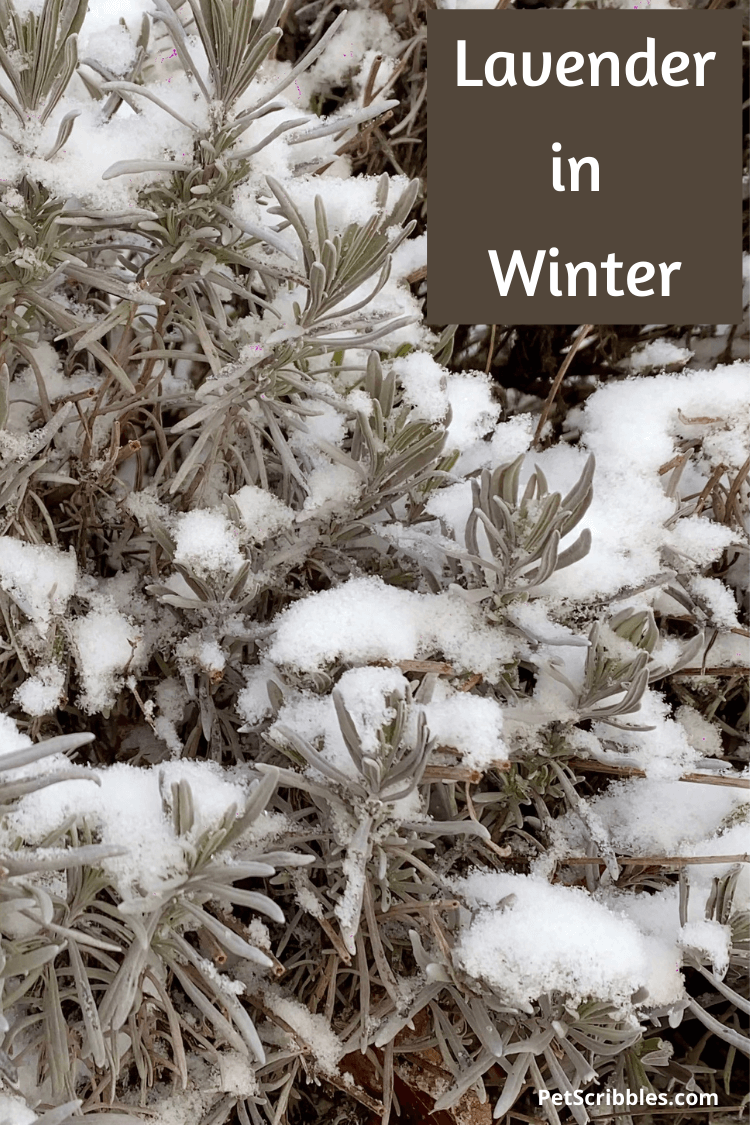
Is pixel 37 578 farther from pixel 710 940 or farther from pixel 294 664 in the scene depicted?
pixel 710 940

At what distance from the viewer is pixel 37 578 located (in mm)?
803

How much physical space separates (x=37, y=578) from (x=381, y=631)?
1.04 ft

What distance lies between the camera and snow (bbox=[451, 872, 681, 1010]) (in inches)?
29.9

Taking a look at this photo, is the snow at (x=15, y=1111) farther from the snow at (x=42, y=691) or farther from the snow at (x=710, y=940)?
the snow at (x=710, y=940)

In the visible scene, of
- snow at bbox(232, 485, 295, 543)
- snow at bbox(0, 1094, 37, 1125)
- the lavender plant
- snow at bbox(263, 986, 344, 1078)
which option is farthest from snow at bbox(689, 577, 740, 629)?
snow at bbox(0, 1094, 37, 1125)

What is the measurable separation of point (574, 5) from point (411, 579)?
2.57 feet

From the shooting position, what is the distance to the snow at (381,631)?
0.79 meters

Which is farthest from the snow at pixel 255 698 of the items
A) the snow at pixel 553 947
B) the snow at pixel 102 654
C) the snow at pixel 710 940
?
the snow at pixel 710 940

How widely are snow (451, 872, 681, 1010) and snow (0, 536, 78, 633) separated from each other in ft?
1.49

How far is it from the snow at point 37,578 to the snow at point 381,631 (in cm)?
20

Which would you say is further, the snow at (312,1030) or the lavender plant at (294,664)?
the snow at (312,1030)

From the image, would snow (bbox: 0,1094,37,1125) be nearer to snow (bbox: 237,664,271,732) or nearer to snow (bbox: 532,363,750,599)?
snow (bbox: 237,664,271,732)

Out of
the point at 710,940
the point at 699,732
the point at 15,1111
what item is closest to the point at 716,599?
the point at 699,732

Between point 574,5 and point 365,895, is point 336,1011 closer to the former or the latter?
point 365,895
